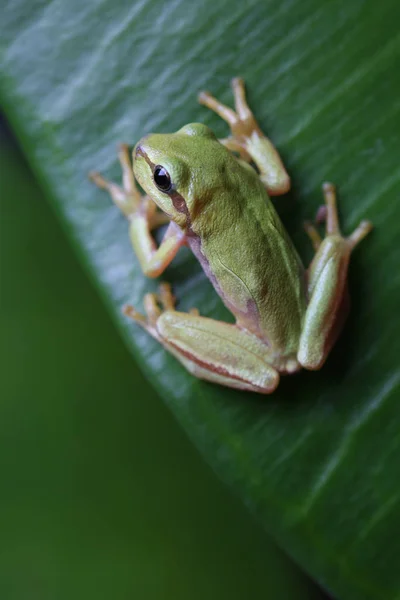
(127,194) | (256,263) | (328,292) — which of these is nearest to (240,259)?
(256,263)

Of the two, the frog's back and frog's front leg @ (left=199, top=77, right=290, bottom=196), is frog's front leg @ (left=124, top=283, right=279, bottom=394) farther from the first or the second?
frog's front leg @ (left=199, top=77, right=290, bottom=196)

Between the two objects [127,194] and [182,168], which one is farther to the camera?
[127,194]

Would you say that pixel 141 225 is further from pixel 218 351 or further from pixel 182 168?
pixel 218 351

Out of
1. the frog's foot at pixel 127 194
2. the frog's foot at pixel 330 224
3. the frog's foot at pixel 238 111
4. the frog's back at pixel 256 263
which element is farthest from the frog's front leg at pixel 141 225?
the frog's foot at pixel 330 224

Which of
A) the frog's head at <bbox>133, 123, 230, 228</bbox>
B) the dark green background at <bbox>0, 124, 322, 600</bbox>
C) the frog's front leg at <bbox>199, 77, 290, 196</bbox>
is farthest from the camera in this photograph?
the dark green background at <bbox>0, 124, 322, 600</bbox>

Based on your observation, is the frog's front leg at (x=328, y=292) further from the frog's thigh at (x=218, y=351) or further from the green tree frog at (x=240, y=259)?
the frog's thigh at (x=218, y=351)

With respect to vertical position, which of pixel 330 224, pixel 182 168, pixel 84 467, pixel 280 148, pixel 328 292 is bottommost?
pixel 84 467

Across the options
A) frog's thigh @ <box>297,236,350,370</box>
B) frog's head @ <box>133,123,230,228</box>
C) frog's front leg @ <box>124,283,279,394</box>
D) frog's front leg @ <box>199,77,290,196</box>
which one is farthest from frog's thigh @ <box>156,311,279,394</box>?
frog's front leg @ <box>199,77,290,196</box>

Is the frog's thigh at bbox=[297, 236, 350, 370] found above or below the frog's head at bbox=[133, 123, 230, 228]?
below
